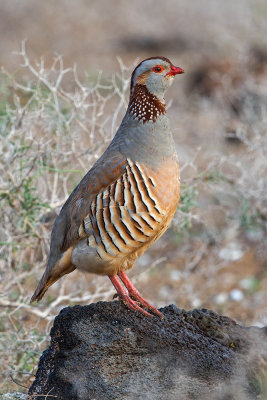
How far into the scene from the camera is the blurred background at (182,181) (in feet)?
21.3

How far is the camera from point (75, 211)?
4.92 meters

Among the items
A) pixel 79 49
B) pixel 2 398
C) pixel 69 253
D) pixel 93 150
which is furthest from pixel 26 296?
pixel 79 49

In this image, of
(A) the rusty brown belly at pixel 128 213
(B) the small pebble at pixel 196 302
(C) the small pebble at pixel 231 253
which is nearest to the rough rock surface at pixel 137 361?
(A) the rusty brown belly at pixel 128 213

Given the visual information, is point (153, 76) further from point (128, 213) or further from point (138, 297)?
point (138, 297)

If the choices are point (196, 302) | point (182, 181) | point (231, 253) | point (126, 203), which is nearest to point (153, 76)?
point (126, 203)

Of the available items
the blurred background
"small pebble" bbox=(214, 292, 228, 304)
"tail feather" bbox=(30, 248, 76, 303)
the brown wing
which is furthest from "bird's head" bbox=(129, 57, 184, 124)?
"small pebble" bbox=(214, 292, 228, 304)

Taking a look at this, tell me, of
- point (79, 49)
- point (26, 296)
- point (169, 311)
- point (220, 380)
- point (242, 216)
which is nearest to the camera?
point (220, 380)

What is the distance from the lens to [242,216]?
903 centimetres

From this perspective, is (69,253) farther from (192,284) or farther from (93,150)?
(192,284)

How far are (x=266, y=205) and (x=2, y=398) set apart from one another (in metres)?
5.76

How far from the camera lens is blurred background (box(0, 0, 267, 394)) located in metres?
6.48

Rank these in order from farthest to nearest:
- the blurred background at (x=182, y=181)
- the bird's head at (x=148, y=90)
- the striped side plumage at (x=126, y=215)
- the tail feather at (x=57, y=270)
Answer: the blurred background at (x=182, y=181), the bird's head at (x=148, y=90), the tail feather at (x=57, y=270), the striped side plumage at (x=126, y=215)

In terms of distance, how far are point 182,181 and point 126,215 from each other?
2729 millimetres

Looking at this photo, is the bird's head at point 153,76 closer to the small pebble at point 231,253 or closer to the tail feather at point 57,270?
the tail feather at point 57,270
